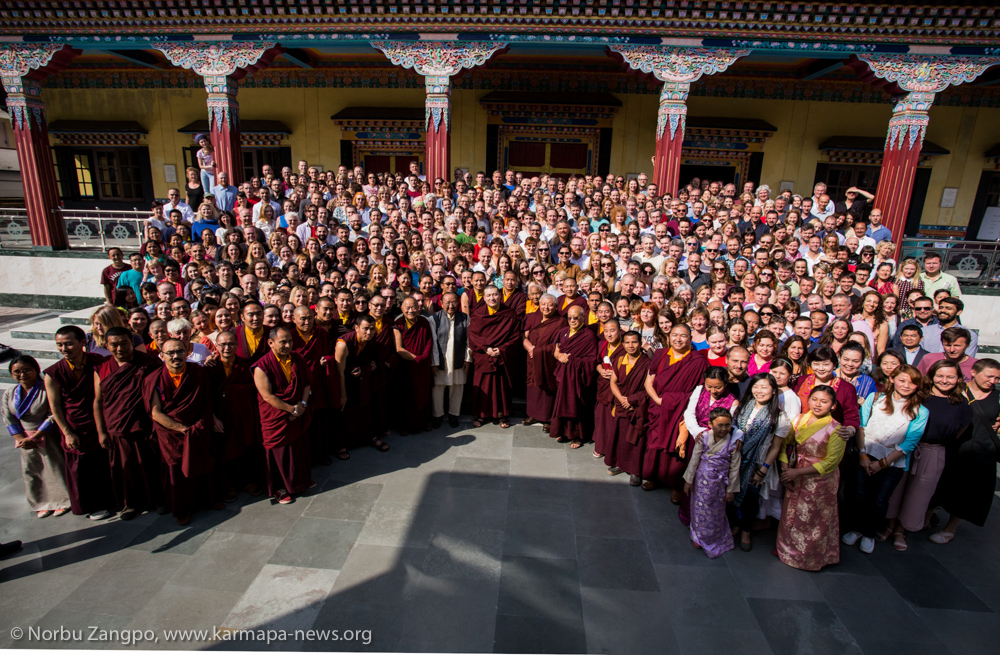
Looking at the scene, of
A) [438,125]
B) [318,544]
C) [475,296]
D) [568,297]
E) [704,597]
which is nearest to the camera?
[704,597]

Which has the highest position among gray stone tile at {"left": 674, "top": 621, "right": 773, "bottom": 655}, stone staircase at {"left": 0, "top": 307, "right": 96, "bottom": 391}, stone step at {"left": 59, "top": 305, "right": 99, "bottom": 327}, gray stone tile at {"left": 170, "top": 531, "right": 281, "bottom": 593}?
stone step at {"left": 59, "top": 305, "right": 99, "bottom": 327}

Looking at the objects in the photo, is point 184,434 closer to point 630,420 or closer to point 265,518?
point 265,518

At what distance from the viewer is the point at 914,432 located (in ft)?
12.3

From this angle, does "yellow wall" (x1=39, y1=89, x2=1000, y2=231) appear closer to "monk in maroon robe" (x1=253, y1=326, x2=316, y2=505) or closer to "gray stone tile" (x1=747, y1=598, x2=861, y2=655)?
"monk in maroon robe" (x1=253, y1=326, x2=316, y2=505)

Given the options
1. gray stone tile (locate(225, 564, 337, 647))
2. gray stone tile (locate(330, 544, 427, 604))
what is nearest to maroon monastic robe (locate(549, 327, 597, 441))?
gray stone tile (locate(330, 544, 427, 604))

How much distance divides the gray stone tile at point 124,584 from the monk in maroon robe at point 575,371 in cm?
334

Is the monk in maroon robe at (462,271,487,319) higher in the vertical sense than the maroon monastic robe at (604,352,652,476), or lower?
higher

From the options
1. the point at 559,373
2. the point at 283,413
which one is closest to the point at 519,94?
the point at 559,373

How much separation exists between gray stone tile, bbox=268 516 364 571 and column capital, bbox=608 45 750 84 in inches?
354

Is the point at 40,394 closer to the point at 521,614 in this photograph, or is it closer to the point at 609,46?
the point at 521,614

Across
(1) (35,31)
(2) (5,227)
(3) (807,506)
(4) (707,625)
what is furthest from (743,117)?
(2) (5,227)

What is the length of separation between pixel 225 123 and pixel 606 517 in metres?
10.2

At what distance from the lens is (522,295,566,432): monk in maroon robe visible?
537 centimetres

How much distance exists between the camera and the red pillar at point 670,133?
970 cm
